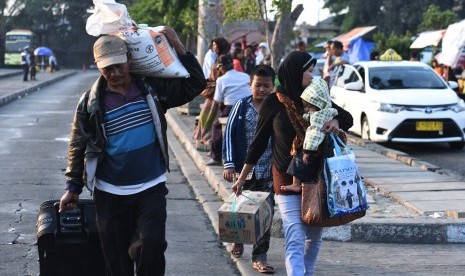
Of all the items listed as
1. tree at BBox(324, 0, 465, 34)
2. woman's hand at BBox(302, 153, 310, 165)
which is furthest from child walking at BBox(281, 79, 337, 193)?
tree at BBox(324, 0, 465, 34)

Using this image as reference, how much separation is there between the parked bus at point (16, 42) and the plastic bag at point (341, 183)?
185 ft

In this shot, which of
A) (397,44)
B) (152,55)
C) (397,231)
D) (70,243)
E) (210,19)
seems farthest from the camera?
(397,44)

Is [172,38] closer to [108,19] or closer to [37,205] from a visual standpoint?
[108,19]

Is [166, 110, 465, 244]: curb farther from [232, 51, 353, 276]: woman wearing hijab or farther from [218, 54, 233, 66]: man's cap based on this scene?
[218, 54, 233, 66]: man's cap

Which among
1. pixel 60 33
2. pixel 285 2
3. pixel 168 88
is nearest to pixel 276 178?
pixel 168 88

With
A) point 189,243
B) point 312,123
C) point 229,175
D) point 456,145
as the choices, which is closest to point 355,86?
point 456,145

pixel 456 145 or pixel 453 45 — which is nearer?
pixel 456 145

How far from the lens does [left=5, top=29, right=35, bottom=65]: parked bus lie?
2400 inches

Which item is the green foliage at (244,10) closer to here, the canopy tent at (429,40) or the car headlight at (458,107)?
the car headlight at (458,107)

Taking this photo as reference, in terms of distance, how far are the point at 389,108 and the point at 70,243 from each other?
1064 cm

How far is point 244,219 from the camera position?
5.88 meters

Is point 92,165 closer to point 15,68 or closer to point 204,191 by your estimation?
point 204,191

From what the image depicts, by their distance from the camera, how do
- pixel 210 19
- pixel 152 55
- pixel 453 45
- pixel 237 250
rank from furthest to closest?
pixel 210 19 → pixel 453 45 → pixel 237 250 → pixel 152 55

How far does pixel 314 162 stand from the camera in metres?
5.47
